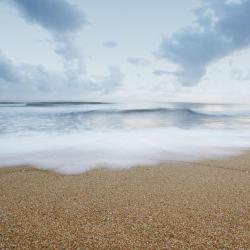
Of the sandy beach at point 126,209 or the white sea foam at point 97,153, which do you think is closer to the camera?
the sandy beach at point 126,209

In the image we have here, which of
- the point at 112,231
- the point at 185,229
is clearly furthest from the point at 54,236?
the point at 185,229

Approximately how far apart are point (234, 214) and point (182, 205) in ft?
1.97

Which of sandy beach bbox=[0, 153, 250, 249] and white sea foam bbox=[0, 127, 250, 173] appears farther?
white sea foam bbox=[0, 127, 250, 173]

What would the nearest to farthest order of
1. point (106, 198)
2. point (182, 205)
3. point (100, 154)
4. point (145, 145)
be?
point (182, 205)
point (106, 198)
point (100, 154)
point (145, 145)

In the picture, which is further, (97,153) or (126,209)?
(97,153)

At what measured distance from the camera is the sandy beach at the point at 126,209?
2684mm

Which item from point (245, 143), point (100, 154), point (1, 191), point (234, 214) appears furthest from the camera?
point (245, 143)

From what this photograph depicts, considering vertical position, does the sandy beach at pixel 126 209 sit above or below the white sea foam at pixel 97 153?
below

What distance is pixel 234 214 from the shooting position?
128 inches

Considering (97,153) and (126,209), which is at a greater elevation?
(97,153)

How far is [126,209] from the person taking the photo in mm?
3363

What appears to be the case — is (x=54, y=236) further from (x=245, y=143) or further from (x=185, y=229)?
(x=245, y=143)

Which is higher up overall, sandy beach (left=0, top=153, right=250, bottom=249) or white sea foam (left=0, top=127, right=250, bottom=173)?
white sea foam (left=0, top=127, right=250, bottom=173)

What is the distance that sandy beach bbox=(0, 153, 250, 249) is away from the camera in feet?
8.80
